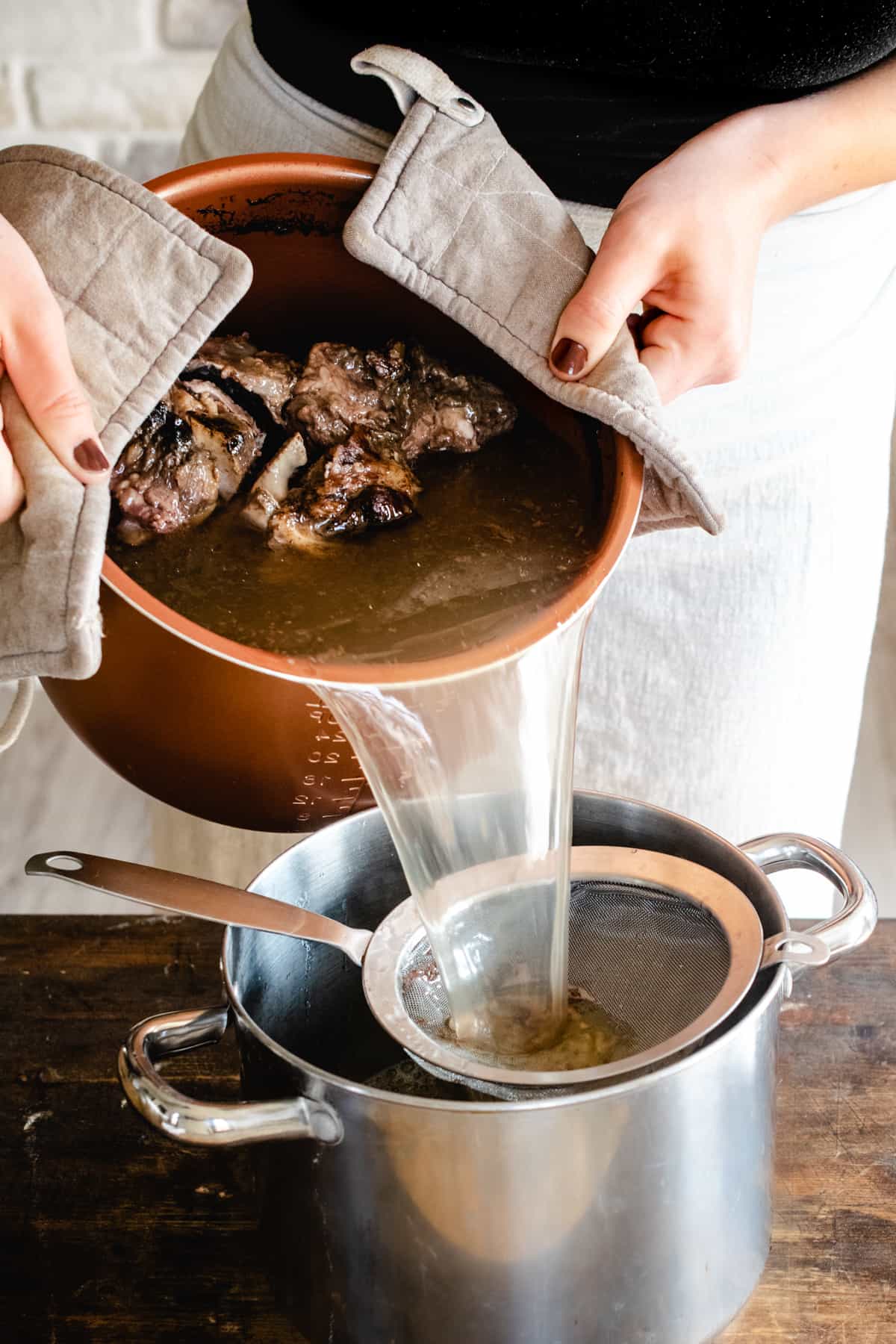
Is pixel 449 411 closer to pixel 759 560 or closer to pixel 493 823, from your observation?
pixel 493 823

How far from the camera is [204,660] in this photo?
0.65 m

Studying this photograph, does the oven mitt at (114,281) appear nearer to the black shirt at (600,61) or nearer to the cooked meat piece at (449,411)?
the cooked meat piece at (449,411)

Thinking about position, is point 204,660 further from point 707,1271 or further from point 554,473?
point 707,1271

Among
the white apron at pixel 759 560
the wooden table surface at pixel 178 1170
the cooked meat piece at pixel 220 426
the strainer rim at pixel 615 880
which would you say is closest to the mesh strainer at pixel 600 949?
the strainer rim at pixel 615 880

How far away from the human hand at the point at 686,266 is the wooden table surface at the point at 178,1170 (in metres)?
0.38

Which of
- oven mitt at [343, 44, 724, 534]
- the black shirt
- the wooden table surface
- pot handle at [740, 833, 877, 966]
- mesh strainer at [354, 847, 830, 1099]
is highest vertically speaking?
the black shirt

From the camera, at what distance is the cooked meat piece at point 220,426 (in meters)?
0.75

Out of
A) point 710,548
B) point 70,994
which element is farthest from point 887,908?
point 70,994

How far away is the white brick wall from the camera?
64.9 inches

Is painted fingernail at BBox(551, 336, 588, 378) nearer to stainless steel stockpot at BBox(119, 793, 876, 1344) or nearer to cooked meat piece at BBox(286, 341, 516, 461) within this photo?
cooked meat piece at BBox(286, 341, 516, 461)

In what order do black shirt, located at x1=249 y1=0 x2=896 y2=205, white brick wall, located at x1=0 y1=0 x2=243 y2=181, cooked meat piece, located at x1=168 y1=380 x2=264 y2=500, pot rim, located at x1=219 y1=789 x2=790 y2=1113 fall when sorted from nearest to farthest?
pot rim, located at x1=219 y1=789 x2=790 y2=1113 < cooked meat piece, located at x1=168 y1=380 x2=264 y2=500 < black shirt, located at x1=249 y1=0 x2=896 y2=205 < white brick wall, located at x1=0 y1=0 x2=243 y2=181

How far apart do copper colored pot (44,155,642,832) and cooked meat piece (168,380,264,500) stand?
8cm

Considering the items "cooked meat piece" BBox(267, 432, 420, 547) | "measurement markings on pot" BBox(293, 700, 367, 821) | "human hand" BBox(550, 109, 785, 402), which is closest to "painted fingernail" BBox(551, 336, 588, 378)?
"human hand" BBox(550, 109, 785, 402)

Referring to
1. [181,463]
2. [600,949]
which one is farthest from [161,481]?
[600,949]
